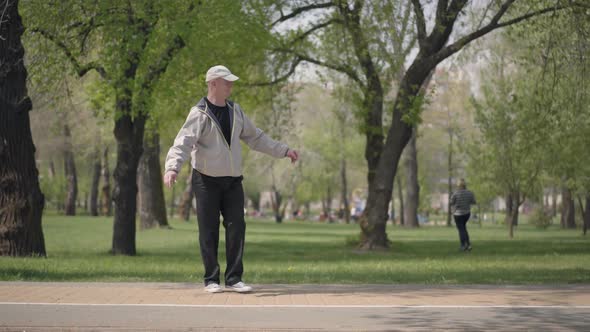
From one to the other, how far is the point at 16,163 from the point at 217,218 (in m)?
8.39

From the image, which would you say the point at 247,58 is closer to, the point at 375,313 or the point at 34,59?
the point at 34,59

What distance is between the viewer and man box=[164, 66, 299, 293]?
8.64 metres

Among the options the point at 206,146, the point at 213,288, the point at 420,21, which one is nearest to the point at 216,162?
the point at 206,146

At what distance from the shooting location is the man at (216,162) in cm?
864

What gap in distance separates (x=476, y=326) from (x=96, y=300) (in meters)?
3.61

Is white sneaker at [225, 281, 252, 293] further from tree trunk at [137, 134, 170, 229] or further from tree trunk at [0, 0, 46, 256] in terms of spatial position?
tree trunk at [137, 134, 170, 229]

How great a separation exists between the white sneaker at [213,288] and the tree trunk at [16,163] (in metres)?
8.26

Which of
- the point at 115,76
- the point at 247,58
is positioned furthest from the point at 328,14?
the point at 115,76

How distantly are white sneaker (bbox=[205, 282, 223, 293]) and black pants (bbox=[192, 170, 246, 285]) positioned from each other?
0.27 ft

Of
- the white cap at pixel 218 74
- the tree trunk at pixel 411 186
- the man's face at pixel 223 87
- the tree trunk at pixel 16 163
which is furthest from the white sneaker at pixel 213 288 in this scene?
the tree trunk at pixel 411 186

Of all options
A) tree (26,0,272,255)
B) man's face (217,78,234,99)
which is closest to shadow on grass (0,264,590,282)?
man's face (217,78,234,99)

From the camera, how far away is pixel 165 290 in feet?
29.2

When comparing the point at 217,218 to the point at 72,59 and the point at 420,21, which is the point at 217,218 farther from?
the point at 420,21

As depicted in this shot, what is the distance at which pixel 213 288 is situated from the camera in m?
8.74
